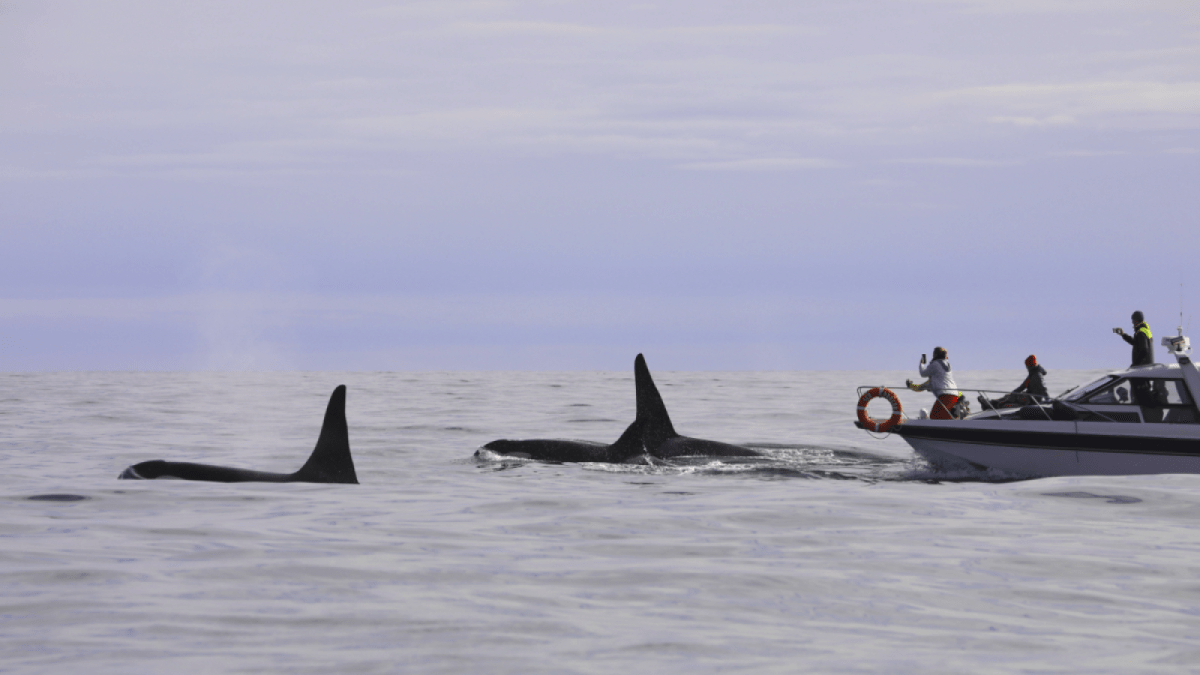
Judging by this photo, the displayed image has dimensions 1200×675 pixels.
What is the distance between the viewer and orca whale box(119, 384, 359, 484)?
13648 mm

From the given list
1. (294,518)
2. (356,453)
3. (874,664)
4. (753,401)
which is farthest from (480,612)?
(753,401)

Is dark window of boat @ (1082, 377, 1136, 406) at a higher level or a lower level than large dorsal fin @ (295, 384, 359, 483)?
higher

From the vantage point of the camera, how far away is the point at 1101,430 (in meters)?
15.8

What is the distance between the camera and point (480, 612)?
6.64 metres

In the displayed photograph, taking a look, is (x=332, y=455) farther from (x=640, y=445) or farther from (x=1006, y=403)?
(x=1006, y=403)

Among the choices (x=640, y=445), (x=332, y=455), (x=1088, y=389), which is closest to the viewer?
(x=332, y=455)

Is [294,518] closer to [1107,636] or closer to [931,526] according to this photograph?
[931,526]

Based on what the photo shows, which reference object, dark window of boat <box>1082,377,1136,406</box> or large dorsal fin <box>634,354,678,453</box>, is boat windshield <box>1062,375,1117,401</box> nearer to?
dark window of boat <box>1082,377,1136,406</box>

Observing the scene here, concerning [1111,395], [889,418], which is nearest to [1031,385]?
[889,418]

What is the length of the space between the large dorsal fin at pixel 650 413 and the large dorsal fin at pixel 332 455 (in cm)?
586

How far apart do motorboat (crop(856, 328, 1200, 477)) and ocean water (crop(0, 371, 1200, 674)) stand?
21.5 inches

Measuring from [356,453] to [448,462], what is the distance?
2515 mm

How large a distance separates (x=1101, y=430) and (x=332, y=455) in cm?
1043

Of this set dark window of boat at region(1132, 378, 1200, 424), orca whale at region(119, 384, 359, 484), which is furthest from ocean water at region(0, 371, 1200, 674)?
dark window of boat at region(1132, 378, 1200, 424)
